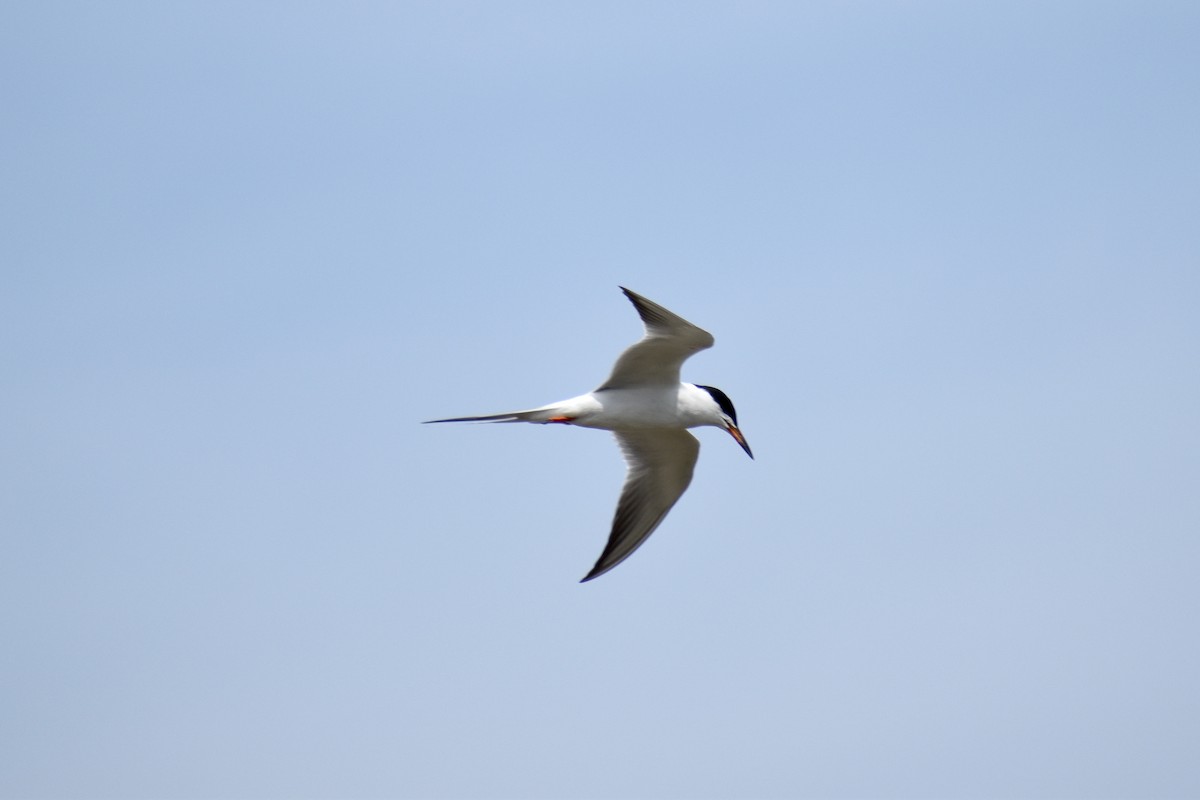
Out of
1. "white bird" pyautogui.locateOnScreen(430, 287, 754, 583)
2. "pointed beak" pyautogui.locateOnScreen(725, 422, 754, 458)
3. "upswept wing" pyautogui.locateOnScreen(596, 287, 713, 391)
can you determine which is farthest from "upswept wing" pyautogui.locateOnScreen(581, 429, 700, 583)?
"upswept wing" pyautogui.locateOnScreen(596, 287, 713, 391)

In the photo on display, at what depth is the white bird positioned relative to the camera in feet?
41.9

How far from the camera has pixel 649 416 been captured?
44.7 feet

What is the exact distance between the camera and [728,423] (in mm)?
14039

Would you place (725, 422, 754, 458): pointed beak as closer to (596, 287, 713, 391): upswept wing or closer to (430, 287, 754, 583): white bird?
(430, 287, 754, 583): white bird

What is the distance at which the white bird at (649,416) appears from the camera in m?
12.8

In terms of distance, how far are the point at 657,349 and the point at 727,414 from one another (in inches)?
55.7

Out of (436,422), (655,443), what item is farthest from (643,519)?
(436,422)

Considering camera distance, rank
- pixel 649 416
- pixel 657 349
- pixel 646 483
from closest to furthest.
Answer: pixel 657 349
pixel 649 416
pixel 646 483

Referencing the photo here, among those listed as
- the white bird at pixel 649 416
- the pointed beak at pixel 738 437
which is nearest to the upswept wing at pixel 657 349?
the white bird at pixel 649 416

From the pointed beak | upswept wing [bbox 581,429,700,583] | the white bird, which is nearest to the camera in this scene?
the white bird

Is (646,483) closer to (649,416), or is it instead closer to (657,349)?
(649,416)

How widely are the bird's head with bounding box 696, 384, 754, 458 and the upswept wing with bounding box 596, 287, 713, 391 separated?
566 mm

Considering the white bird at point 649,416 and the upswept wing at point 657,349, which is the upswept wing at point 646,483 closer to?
the white bird at point 649,416

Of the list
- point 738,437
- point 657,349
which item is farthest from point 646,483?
point 657,349
